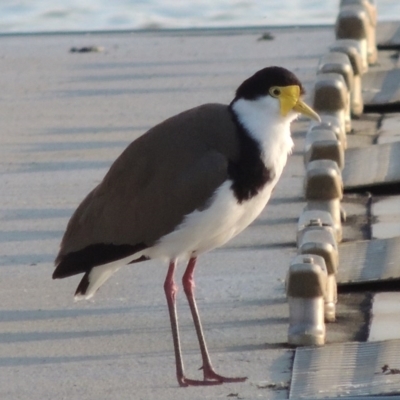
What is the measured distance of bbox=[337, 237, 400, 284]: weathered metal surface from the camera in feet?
19.8

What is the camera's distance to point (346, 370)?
197 inches

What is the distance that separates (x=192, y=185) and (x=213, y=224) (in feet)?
0.56

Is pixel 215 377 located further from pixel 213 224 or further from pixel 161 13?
pixel 161 13

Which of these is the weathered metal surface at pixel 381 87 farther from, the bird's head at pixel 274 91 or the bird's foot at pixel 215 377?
the bird's foot at pixel 215 377

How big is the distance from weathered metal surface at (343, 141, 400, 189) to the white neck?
2.51 meters

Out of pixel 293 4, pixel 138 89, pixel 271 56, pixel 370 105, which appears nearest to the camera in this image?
pixel 370 105

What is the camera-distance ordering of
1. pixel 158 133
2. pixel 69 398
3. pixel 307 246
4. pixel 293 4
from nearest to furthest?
pixel 69 398 < pixel 158 133 < pixel 307 246 < pixel 293 4

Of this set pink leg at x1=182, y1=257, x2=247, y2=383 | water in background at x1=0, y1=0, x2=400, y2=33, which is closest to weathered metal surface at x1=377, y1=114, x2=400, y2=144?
pink leg at x1=182, y1=257, x2=247, y2=383

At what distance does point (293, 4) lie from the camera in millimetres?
16453

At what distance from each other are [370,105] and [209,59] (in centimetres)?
214

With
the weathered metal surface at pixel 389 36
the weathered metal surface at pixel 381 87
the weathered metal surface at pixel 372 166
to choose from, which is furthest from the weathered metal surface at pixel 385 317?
the weathered metal surface at pixel 389 36

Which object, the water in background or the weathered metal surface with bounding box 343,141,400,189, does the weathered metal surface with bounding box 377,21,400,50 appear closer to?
the weathered metal surface with bounding box 343,141,400,189

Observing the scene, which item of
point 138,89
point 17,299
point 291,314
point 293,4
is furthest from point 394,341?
point 293,4

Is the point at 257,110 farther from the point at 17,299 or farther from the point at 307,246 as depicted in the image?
the point at 17,299
